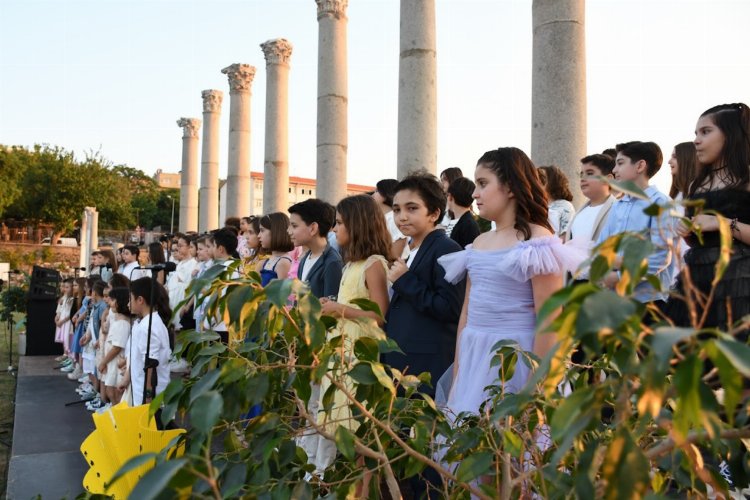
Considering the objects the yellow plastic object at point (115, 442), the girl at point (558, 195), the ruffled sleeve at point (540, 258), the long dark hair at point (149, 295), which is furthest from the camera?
the long dark hair at point (149, 295)

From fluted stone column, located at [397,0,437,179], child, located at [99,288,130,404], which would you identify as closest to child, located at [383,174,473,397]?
child, located at [99,288,130,404]

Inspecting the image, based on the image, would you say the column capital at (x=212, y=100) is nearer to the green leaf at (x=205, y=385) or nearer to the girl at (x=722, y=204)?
the girl at (x=722, y=204)

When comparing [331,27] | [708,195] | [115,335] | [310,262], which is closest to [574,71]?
[310,262]

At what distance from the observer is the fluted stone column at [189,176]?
32.0m

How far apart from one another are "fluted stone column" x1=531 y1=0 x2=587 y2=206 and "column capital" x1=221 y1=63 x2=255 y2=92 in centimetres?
1767

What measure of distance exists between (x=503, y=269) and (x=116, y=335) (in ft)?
19.4

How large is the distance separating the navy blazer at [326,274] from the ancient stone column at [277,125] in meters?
14.0

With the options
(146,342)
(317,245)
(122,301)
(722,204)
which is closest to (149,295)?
(146,342)

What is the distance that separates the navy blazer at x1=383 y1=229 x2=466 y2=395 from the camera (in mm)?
4348

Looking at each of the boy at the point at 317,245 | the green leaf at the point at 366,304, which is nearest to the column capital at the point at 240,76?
the boy at the point at 317,245

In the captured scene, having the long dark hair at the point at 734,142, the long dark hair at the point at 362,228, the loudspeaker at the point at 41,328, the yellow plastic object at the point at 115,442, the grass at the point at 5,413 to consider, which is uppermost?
the long dark hair at the point at 734,142

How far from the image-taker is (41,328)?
49.9ft

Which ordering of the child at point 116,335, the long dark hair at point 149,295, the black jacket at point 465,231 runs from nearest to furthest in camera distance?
1. the black jacket at point 465,231
2. the long dark hair at point 149,295
3. the child at point 116,335

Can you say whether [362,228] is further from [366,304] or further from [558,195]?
[366,304]
